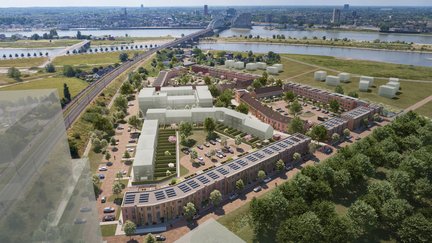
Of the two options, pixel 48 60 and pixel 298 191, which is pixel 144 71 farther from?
pixel 298 191

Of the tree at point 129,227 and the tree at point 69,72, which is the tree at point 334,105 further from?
the tree at point 69,72

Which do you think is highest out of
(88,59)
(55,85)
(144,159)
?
(88,59)

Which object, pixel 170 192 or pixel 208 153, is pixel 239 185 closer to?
pixel 170 192

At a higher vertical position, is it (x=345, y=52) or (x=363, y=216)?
(x=345, y=52)

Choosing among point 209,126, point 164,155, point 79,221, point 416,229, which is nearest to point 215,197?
point 79,221

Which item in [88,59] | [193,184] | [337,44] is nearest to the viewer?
[193,184]

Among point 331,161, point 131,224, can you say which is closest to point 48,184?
point 131,224

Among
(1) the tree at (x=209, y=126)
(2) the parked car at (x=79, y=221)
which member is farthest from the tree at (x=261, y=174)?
(2) the parked car at (x=79, y=221)
